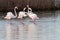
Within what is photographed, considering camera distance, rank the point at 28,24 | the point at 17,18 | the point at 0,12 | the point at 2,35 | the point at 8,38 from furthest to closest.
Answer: the point at 0,12 → the point at 17,18 → the point at 28,24 → the point at 2,35 → the point at 8,38

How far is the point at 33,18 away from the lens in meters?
5.01

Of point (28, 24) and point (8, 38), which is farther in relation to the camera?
point (28, 24)

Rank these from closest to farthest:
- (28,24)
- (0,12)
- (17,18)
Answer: (28,24) → (17,18) → (0,12)

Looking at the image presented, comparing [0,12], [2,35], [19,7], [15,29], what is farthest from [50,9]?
[2,35]

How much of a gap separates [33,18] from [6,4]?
218 centimetres

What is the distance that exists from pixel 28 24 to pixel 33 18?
286 millimetres

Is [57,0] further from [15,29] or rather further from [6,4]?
[15,29]

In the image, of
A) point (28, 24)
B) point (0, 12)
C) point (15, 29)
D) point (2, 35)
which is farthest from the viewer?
point (0, 12)

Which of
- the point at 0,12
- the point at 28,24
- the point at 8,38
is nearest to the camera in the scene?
the point at 8,38

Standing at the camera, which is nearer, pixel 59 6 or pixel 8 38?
pixel 8 38

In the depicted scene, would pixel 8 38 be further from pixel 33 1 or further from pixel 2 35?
pixel 33 1

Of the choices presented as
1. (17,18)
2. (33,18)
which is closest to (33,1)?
(17,18)

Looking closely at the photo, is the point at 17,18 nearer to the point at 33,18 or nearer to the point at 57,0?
the point at 33,18

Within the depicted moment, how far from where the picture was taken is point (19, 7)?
7.04 meters
